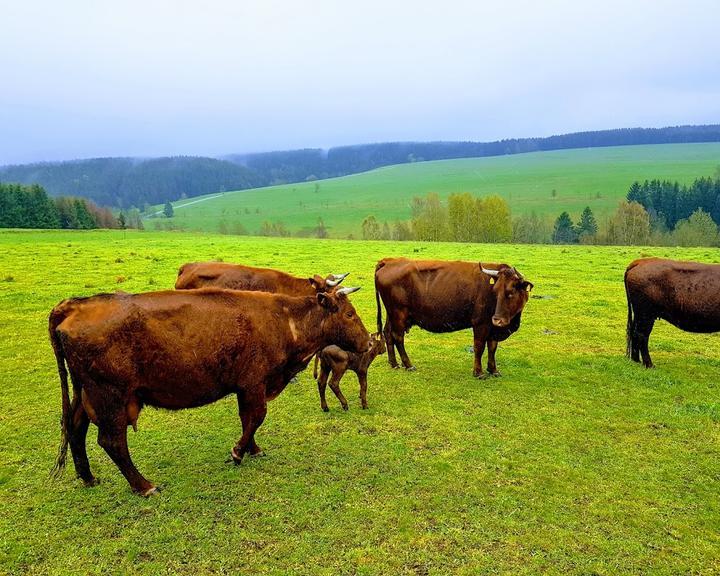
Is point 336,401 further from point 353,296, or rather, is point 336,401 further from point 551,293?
point 551,293

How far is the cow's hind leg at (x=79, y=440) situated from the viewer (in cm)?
576

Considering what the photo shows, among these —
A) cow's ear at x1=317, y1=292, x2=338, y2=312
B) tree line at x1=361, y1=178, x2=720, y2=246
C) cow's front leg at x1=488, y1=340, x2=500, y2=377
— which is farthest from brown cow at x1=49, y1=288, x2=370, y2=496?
tree line at x1=361, y1=178, x2=720, y2=246

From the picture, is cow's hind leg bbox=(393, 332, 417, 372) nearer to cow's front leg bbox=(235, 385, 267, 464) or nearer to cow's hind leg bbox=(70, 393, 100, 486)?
cow's front leg bbox=(235, 385, 267, 464)

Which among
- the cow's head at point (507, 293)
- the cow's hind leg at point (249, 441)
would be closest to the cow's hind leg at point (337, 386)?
the cow's hind leg at point (249, 441)

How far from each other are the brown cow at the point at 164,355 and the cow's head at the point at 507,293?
405cm

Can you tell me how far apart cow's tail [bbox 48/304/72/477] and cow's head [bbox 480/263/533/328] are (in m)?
6.69

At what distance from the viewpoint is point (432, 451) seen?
6.79 meters

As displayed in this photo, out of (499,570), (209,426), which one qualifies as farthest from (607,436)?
(209,426)

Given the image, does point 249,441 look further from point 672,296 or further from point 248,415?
point 672,296

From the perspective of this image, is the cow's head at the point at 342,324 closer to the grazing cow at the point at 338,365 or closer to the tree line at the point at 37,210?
the grazing cow at the point at 338,365

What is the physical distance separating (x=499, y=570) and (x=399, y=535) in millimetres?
990

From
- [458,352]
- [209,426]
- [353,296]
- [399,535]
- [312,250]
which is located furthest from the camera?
[312,250]

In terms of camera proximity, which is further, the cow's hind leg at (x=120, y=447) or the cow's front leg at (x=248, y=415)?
the cow's front leg at (x=248, y=415)

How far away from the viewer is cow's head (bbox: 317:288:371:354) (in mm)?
6961
